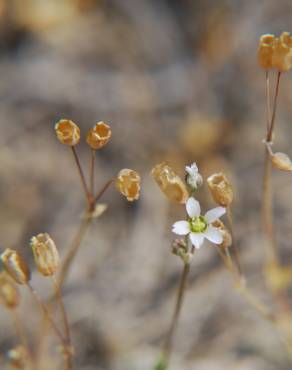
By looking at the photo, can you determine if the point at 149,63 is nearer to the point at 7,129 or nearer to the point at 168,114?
the point at 168,114

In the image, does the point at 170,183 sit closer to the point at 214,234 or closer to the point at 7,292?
the point at 214,234

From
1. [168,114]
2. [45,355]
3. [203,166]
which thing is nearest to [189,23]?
[168,114]

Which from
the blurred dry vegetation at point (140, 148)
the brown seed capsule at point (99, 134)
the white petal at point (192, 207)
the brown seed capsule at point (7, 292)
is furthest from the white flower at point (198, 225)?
the blurred dry vegetation at point (140, 148)

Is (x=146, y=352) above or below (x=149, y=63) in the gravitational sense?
below

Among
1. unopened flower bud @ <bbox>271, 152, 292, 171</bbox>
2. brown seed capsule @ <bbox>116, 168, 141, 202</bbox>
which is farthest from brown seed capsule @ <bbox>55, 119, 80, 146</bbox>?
unopened flower bud @ <bbox>271, 152, 292, 171</bbox>

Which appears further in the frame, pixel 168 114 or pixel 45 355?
pixel 168 114

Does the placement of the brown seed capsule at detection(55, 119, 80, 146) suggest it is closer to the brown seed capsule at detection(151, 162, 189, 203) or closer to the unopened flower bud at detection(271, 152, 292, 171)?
the brown seed capsule at detection(151, 162, 189, 203)

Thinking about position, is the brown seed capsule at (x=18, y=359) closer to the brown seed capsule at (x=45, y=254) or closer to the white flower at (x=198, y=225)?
the brown seed capsule at (x=45, y=254)

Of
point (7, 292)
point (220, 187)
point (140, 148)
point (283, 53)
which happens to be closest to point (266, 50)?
point (283, 53)
